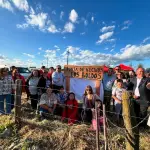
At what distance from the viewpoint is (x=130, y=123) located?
416cm

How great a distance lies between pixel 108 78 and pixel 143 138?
2.90 m

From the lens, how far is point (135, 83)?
5.77 meters

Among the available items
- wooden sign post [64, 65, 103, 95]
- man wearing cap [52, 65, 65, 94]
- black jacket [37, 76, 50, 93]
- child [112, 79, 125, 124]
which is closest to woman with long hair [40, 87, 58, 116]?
black jacket [37, 76, 50, 93]

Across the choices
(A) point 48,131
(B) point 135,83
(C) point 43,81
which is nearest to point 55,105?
(C) point 43,81

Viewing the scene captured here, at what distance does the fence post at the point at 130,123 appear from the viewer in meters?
4.12

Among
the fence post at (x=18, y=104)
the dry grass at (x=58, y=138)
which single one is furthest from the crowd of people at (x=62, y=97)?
the fence post at (x=18, y=104)

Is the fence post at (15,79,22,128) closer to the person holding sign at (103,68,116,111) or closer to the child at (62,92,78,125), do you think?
the child at (62,92,78,125)

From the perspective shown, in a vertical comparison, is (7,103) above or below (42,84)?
below

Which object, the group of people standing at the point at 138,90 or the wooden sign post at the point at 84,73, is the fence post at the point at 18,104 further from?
the wooden sign post at the point at 84,73

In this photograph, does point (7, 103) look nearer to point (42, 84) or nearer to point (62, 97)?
point (42, 84)

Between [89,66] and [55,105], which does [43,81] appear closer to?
[55,105]

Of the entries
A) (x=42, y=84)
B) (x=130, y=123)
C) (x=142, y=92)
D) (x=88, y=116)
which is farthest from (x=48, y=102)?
(x=130, y=123)

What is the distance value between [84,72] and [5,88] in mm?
3270

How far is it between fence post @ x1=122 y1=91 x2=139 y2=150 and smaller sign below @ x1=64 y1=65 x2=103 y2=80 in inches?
147
